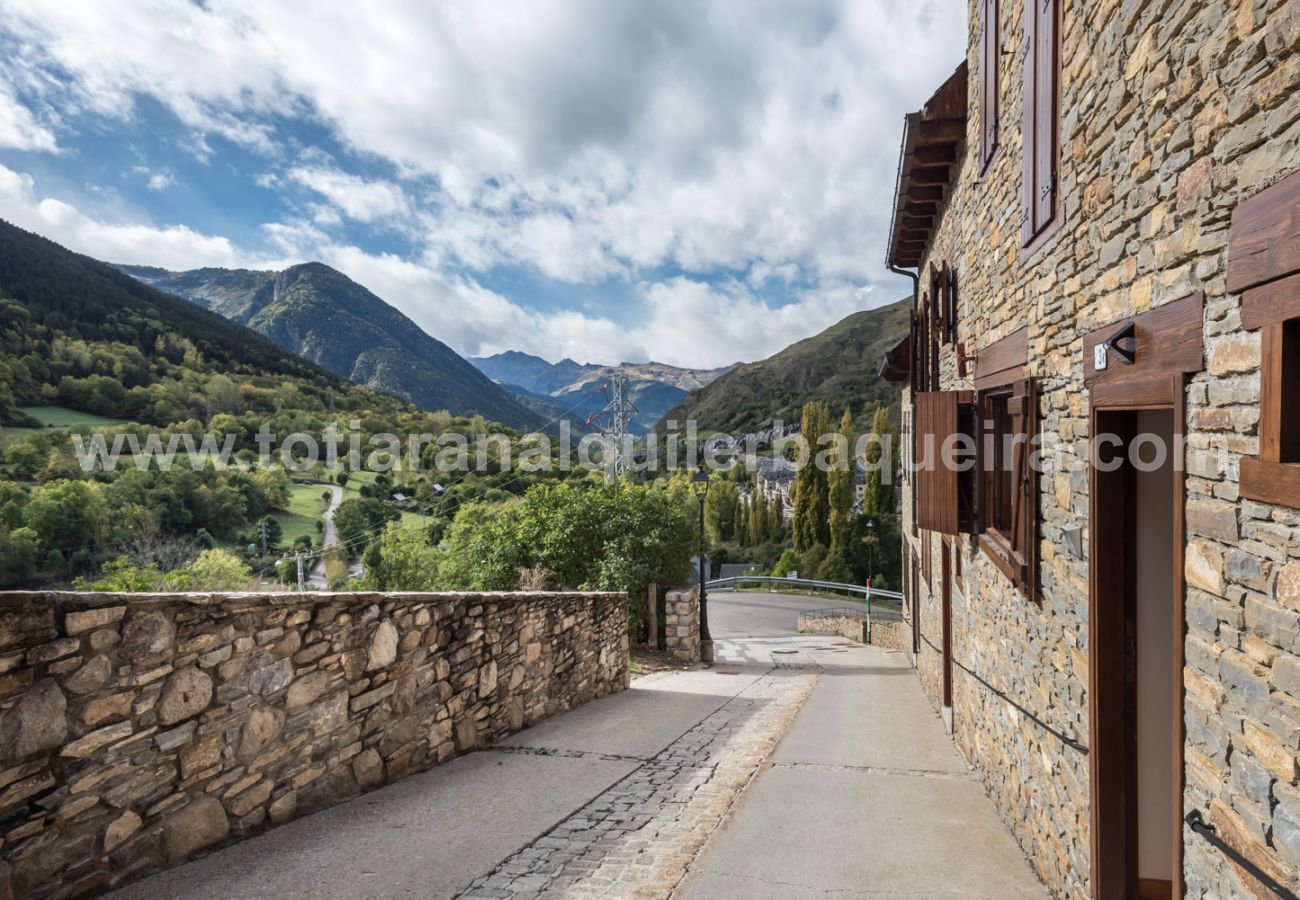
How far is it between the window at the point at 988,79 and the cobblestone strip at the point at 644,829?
5579 mm

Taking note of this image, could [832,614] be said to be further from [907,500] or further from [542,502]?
[542,502]

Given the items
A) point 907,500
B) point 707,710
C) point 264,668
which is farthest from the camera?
point 907,500

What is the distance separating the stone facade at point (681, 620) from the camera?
14.9m

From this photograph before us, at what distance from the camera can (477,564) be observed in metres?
15.8

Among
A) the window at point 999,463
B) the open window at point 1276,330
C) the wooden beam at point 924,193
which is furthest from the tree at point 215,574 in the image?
the open window at point 1276,330

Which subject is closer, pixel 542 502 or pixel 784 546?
pixel 542 502

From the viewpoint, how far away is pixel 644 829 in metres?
4.20

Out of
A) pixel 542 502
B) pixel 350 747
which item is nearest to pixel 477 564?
pixel 542 502

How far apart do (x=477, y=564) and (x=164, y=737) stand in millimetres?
12749

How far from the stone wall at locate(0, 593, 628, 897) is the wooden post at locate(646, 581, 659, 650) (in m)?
9.30

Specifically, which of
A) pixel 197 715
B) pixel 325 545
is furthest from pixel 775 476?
pixel 197 715

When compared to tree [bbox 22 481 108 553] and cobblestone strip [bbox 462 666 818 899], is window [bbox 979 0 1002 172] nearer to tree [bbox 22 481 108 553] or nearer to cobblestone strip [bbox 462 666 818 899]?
cobblestone strip [bbox 462 666 818 899]

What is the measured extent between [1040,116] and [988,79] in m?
1.94

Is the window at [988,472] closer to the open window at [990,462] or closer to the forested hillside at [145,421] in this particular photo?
the open window at [990,462]
